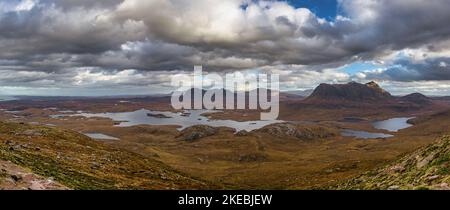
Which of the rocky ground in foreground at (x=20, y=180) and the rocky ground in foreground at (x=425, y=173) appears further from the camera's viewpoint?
the rocky ground in foreground at (x=425, y=173)

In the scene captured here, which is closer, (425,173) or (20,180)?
(20,180)

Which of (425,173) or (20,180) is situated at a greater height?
(20,180)

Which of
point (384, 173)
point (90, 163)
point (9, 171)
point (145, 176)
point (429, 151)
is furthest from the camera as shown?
point (145, 176)

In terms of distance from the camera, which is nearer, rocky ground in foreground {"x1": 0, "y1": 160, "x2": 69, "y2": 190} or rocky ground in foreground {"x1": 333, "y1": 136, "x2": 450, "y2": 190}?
rocky ground in foreground {"x1": 0, "y1": 160, "x2": 69, "y2": 190}

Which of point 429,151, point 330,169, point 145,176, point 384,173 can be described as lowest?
point 330,169

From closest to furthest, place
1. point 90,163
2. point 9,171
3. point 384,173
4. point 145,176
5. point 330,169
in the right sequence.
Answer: point 9,171, point 384,173, point 90,163, point 145,176, point 330,169
